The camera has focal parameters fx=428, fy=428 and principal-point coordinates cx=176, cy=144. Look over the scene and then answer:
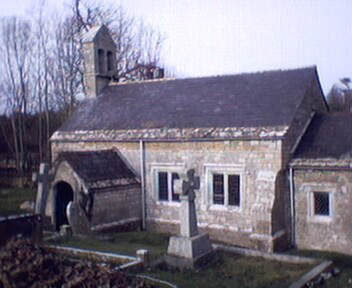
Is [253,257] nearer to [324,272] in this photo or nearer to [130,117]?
[324,272]

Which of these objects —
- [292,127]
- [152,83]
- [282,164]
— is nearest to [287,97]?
[292,127]

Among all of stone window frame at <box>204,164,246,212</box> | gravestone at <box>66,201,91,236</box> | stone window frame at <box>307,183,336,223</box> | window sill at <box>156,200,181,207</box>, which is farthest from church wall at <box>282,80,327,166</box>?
gravestone at <box>66,201,91,236</box>

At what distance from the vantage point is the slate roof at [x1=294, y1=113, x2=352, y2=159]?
1490 centimetres

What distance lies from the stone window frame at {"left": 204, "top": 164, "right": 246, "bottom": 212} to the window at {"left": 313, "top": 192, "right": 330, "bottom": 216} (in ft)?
8.32

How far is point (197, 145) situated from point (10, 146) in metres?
23.1

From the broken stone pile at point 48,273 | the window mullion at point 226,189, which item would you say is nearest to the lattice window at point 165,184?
the window mullion at point 226,189

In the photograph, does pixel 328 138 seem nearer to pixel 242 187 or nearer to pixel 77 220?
pixel 242 187

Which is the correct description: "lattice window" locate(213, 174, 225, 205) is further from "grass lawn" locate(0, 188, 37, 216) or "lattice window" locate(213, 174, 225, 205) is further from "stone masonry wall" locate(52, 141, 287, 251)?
"grass lawn" locate(0, 188, 37, 216)

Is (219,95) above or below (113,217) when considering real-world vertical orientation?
above

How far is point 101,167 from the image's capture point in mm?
17938

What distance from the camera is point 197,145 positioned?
17.0 meters

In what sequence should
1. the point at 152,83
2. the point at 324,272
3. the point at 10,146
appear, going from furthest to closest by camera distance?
the point at 10,146, the point at 152,83, the point at 324,272

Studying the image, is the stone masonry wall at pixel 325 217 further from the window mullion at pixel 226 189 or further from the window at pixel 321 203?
the window mullion at pixel 226 189

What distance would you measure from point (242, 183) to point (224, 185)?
2.72ft
